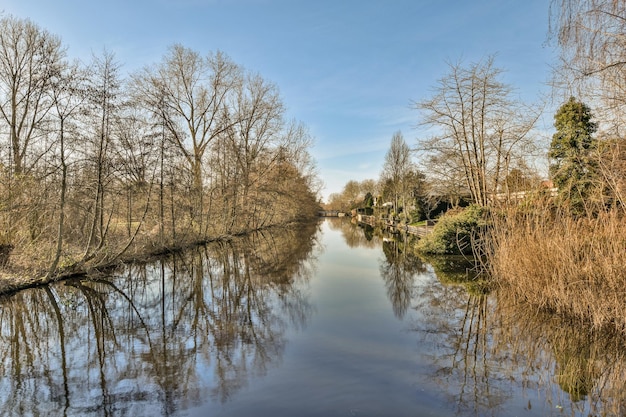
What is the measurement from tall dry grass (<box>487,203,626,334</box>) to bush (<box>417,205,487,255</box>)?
6604mm

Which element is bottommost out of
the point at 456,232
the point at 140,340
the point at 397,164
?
the point at 140,340

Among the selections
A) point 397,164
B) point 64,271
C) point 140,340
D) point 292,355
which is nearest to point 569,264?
point 292,355

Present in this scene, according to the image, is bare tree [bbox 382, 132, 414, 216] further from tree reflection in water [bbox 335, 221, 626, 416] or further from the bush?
tree reflection in water [bbox 335, 221, 626, 416]

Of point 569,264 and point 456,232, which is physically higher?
point 456,232

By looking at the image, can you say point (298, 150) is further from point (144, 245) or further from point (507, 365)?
point (507, 365)

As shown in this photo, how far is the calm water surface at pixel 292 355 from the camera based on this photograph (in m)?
4.18

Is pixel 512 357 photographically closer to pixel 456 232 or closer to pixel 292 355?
pixel 292 355

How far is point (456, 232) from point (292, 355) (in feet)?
38.9

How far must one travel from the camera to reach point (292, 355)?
221 inches

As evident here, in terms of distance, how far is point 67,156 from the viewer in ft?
36.3

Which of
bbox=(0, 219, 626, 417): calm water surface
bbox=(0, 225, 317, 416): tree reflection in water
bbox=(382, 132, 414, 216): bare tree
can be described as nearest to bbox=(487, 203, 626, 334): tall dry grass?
Answer: bbox=(0, 219, 626, 417): calm water surface

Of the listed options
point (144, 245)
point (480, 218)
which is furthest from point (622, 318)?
point (144, 245)

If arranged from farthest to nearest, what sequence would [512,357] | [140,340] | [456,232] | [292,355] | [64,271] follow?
[456,232] < [64,271] < [140,340] < [292,355] < [512,357]

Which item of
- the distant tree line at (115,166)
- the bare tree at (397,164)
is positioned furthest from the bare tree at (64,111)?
the bare tree at (397,164)
